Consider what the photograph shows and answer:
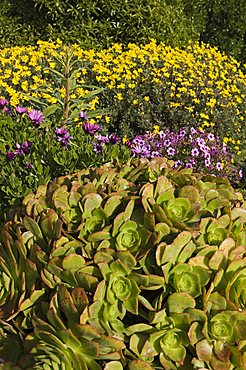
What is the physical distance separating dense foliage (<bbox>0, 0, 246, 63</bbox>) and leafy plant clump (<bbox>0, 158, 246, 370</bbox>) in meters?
4.85

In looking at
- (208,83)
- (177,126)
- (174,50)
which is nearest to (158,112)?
(177,126)

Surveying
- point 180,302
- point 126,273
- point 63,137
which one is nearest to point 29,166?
point 63,137

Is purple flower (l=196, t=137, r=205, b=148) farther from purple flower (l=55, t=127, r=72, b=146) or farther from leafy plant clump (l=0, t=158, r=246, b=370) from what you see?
leafy plant clump (l=0, t=158, r=246, b=370)

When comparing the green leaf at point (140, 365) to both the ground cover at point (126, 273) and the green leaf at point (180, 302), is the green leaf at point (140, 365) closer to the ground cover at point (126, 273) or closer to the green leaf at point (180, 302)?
the ground cover at point (126, 273)

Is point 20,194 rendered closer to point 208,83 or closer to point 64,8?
point 208,83

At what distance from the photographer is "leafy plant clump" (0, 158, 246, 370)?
1633 mm

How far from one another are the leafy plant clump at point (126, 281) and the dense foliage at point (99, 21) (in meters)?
4.85

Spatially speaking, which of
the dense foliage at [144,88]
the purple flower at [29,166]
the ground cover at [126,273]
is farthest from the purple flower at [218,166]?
the ground cover at [126,273]

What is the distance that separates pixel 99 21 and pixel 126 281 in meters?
5.37

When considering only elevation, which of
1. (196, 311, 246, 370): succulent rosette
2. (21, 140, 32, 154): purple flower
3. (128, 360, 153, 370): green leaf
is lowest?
(21, 140, 32, 154): purple flower

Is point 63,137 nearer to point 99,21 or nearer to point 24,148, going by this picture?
point 24,148

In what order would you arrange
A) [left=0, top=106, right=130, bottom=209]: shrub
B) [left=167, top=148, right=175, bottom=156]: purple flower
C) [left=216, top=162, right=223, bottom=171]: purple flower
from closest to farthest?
[left=0, top=106, right=130, bottom=209]: shrub < [left=167, top=148, right=175, bottom=156]: purple flower < [left=216, top=162, right=223, bottom=171]: purple flower

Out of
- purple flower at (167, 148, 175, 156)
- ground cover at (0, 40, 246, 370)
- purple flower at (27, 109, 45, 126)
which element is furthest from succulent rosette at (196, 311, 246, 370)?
purple flower at (167, 148, 175, 156)

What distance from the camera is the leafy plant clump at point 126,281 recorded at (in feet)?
5.36
